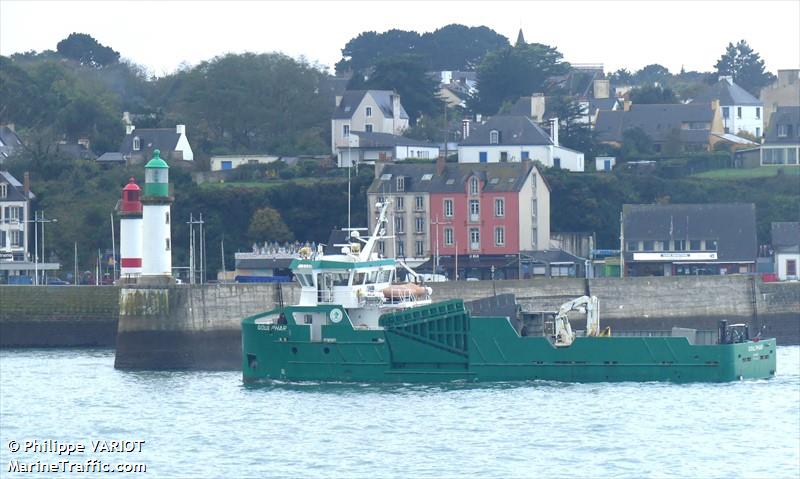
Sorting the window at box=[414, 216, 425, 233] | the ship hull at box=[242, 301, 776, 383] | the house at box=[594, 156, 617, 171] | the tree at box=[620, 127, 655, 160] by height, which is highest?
the tree at box=[620, 127, 655, 160]

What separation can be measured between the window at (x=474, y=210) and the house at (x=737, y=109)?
31199 mm

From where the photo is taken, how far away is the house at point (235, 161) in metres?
83.8

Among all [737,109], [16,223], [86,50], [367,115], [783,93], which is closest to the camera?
[16,223]

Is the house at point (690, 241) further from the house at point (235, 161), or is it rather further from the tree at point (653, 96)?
the tree at point (653, 96)

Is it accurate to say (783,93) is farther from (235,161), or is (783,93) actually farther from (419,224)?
(419,224)

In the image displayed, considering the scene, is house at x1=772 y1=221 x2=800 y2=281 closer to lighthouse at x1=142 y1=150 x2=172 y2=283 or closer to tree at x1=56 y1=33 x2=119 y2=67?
lighthouse at x1=142 y1=150 x2=172 y2=283

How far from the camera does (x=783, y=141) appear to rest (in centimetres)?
8469

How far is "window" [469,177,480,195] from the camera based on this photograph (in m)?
69.2

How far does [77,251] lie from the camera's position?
234ft

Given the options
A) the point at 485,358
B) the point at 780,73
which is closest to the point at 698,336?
the point at 485,358

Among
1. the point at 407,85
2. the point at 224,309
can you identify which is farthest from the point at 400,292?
the point at 407,85

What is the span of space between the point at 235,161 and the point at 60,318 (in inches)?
994

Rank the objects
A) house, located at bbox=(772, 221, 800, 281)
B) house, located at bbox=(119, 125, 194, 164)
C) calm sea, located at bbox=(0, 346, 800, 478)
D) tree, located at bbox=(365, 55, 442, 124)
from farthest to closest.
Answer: tree, located at bbox=(365, 55, 442, 124) < house, located at bbox=(119, 125, 194, 164) < house, located at bbox=(772, 221, 800, 281) < calm sea, located at bbox=(0, 346, 800, 478)

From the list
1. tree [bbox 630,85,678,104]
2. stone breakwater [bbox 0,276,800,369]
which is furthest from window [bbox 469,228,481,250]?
tree [bbox 630,85,678,104]
